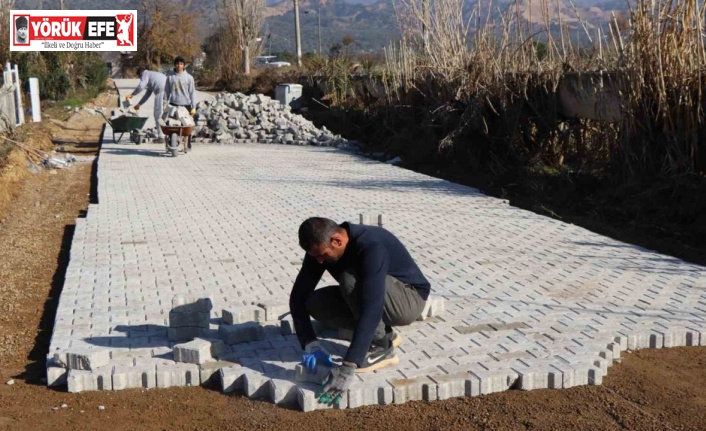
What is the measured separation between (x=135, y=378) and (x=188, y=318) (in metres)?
0.67

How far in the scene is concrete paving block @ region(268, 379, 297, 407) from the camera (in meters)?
4.91

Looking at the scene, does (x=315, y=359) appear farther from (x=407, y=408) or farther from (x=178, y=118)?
(x=178, y=118)

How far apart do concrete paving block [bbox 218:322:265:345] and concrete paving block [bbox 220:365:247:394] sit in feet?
1.69

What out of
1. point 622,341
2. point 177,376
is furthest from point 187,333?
point 622,341

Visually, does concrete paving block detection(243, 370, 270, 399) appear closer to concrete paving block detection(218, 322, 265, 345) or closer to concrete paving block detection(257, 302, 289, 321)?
concrete paving block detection(218, 322, 265, 345)

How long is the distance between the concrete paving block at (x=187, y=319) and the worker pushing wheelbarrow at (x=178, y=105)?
37.9ft

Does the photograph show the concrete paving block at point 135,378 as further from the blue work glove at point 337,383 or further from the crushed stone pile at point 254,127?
the crushed stone pile at point 254,127

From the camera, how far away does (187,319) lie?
18.9 feet

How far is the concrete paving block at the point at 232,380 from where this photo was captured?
5.09 meters

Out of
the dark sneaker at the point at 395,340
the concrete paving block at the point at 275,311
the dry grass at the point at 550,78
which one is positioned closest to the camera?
the dark sneaker at the point at 395,340

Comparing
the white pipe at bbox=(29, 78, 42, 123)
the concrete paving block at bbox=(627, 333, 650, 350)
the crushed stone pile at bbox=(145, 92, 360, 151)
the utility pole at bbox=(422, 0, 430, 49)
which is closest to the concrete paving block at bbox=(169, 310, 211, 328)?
the concrete paving block at bbox=(627, 333, 650, 350)

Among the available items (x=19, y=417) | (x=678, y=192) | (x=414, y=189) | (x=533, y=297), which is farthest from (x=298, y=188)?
(x=19, y=417)

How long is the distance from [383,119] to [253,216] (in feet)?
31.6

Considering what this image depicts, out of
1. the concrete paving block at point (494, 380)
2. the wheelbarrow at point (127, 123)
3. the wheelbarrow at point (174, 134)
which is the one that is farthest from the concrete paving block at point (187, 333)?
the wheelbarrow at point (127, 123)
